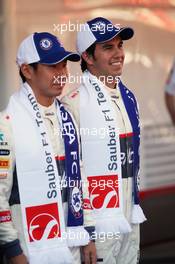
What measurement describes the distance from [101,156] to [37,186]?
29cm

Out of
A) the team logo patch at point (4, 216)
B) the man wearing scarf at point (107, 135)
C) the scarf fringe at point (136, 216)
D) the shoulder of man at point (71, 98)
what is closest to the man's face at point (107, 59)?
the man wearing scarf at point (107, 135)

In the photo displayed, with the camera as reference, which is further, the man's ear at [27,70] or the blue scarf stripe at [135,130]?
the blue scarf stripe at [135,130]

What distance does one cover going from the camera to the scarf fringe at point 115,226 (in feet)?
8.12

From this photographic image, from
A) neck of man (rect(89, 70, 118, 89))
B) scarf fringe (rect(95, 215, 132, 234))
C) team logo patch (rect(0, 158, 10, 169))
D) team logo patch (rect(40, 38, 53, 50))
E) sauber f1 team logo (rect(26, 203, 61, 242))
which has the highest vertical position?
team logo patch (rect(40, 38, 53, 50))

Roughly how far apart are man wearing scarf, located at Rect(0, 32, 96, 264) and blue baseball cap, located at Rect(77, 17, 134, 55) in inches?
7.0

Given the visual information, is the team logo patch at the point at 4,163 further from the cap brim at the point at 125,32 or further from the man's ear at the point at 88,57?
the cap brim at the point at 125,32

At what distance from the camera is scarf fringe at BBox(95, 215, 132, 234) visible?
2475mm

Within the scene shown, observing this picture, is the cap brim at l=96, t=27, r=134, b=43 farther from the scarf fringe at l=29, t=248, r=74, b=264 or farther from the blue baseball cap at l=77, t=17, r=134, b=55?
the scarf fringe at l=29, t=248, r=74, b=264

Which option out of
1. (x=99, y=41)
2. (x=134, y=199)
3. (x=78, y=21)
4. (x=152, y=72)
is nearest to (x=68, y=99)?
(x=99, y=41)

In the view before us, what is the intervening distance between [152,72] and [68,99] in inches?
47.0

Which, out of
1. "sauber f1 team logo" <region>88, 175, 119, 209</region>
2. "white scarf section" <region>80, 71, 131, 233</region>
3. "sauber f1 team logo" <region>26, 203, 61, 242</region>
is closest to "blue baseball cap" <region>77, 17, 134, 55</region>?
"white scarf section" <region>80, 71, 131, 233</region>

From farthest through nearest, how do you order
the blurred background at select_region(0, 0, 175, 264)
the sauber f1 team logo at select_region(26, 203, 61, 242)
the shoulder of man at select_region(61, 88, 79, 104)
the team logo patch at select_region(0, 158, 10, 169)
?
the blurred background at select_region(0, 0, 175, 264) → the shoulder of man at select_region(61, 88, 79, 104) → the sauber f1 team logo at select_region(26, 203, 61, 242) → the team logo patch at select_region(0, 158, 10, 169)

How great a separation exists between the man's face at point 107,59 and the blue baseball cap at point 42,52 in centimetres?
18

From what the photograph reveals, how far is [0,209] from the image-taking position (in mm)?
2164
